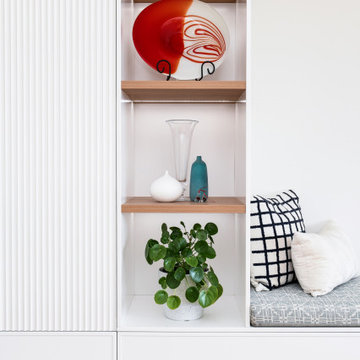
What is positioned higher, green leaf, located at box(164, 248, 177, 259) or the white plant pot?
green leaf, located at box(164, 248, 177, 259)

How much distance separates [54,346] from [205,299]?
61 cm

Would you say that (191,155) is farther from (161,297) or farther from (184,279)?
(161,297)

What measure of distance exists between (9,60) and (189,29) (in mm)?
738

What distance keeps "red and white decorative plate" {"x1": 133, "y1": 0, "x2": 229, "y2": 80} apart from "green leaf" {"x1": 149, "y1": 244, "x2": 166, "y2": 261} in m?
0.77

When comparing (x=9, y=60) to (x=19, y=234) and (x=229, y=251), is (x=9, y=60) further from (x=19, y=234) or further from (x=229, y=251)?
(x=229, y=251)

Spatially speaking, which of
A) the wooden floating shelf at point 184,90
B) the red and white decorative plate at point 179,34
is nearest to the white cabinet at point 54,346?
the wooden floating shelf at point 184,90

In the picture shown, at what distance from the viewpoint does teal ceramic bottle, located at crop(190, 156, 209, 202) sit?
194 centimetres

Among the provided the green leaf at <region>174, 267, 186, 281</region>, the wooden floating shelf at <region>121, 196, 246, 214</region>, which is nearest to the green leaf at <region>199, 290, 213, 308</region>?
the green leaf at <region>174, 267, 186, 281</region>

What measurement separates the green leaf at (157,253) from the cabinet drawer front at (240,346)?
30cm

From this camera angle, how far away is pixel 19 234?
5.76ft

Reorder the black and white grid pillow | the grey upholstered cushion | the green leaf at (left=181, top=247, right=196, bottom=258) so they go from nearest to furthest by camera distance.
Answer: the grey upholstered cushion < the green leaf at (left=181, top=247, right=196, bottom=258) < the black and white grid pillow

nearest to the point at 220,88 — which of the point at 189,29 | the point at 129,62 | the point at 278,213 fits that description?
the point at 189,29

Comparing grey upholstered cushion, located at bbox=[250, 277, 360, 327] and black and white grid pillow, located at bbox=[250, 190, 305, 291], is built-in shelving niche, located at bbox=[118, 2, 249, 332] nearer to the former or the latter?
black and white grid pillow, located at bbox=[250, 190, 305, 291]

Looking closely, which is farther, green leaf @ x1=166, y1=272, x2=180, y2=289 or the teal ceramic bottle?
the teal ceramic bottle
